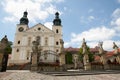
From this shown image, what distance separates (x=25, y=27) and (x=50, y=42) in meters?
13.6

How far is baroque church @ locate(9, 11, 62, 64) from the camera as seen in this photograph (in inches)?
1881

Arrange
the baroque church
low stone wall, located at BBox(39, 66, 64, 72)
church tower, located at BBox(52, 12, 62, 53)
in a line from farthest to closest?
church tower, located at BBox(52, 12, 62, 53)
the baroque church
low stone wall, located at BBox(39, 66, 64, 72)

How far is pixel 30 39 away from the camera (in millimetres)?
50438

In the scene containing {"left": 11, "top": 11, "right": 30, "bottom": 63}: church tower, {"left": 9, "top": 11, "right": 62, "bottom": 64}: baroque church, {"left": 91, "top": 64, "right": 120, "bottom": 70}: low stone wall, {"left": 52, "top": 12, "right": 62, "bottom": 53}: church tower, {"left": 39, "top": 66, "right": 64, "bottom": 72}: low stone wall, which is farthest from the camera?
{"left": 52, "top": 12, "right": 62, "bottom": 53}: church tower

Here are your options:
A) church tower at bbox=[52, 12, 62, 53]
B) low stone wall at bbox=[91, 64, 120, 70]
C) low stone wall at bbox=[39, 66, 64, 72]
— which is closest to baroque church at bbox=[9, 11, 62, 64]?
church tower at bbox=[52, 12, 62, 53]

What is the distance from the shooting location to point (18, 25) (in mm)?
54094

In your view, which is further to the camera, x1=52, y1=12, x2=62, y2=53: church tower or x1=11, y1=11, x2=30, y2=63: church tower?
x1=52, y1=12, x2=62, y2=53: church tower

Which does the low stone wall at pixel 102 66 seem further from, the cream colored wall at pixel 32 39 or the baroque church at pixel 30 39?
the cream colored wall at pixel 32 39

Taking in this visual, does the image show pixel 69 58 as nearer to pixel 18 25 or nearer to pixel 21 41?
pixel 21 41

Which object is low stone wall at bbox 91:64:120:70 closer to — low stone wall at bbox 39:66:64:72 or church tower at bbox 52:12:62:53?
low stone wall at bbox 39:66:64:72

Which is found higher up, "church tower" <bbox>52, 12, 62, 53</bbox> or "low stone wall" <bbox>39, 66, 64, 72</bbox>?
"church tower" <bbox>52, 12, 62, 53</bbox>

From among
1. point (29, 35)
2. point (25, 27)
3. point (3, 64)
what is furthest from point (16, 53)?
point (3, 64)

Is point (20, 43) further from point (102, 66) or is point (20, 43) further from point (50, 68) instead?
point (102, 66)

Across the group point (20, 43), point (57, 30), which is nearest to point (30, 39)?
point (20, 43)
